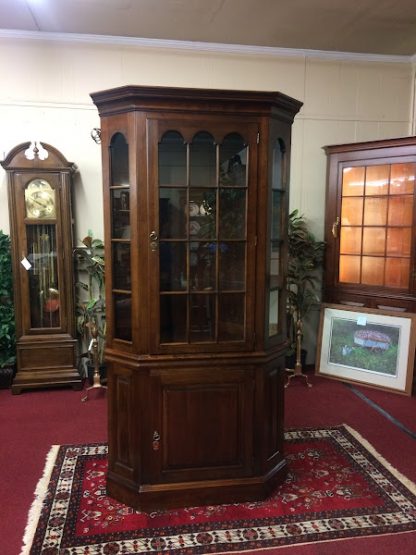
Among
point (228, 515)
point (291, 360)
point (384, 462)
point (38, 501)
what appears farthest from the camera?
point (291, 360)

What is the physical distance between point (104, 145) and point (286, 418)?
242cm

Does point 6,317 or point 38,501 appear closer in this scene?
point 38,501

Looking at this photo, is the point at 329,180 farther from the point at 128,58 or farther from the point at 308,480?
the point at 308,480

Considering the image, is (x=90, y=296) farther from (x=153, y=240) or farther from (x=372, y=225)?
(x=372, y=225)

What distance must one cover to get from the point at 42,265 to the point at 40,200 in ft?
1.88

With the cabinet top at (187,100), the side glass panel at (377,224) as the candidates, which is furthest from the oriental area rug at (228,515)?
the cabinet top at (187,100)

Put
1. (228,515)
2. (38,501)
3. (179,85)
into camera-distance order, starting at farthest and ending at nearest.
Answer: (179,85) → (38,501) → (228,515)

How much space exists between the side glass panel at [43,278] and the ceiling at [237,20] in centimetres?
169

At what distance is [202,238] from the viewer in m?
2.35

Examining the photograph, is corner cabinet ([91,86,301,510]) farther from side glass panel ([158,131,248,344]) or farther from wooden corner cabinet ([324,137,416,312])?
wooden corner cabinet ([324,137,416,312])

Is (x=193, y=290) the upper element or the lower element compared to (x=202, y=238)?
lower

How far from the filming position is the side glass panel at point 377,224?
4.12 metres

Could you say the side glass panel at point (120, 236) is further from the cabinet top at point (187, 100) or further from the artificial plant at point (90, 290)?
the artificial plant at point (90, 290)

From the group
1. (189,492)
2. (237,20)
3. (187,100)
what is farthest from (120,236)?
(237,20)
